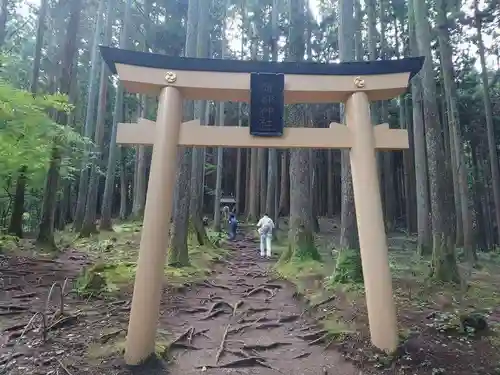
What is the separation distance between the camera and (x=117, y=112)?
1477 centimetres

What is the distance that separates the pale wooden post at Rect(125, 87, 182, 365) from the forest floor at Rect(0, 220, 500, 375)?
0.36 metres

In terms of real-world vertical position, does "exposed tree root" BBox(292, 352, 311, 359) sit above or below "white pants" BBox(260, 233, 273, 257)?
below

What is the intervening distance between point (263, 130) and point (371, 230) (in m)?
1.91

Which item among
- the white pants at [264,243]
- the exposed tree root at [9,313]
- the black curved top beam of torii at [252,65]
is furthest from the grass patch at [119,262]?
the black curved top beam of torii at [252,65]

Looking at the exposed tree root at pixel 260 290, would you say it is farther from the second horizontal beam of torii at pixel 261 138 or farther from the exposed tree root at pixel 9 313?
the exposed tree root at pixel 9 313

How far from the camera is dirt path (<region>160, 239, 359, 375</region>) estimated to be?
15.1 feet

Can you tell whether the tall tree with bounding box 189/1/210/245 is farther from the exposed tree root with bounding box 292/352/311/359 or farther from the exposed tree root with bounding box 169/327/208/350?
the exposed tree root with bounding box 292/352/311/359

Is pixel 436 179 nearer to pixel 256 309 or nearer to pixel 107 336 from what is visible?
pixel 256 309

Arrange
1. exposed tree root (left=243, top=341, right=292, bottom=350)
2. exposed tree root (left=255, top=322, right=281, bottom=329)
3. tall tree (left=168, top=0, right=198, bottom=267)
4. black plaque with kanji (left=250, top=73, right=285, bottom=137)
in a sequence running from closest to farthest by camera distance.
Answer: black plaque with kanji (left=250, top=73, right=285, bottom=137), exposed tree root (left=243, top=341, right=292, bottom=350), exposed tree root (left=255, top=322, right=281, bottom=329), tall tree (left=168, top=0, right=198, bottom=267)

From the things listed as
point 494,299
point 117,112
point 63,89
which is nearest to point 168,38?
point 117,112

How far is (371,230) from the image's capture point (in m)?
4.71

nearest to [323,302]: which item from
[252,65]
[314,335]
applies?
[314,335]

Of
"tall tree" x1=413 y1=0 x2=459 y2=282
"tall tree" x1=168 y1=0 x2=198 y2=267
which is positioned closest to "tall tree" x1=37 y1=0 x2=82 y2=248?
"tall tree" x1=168 y1=0 x2=198 y2=267

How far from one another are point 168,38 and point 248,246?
12.1 m
